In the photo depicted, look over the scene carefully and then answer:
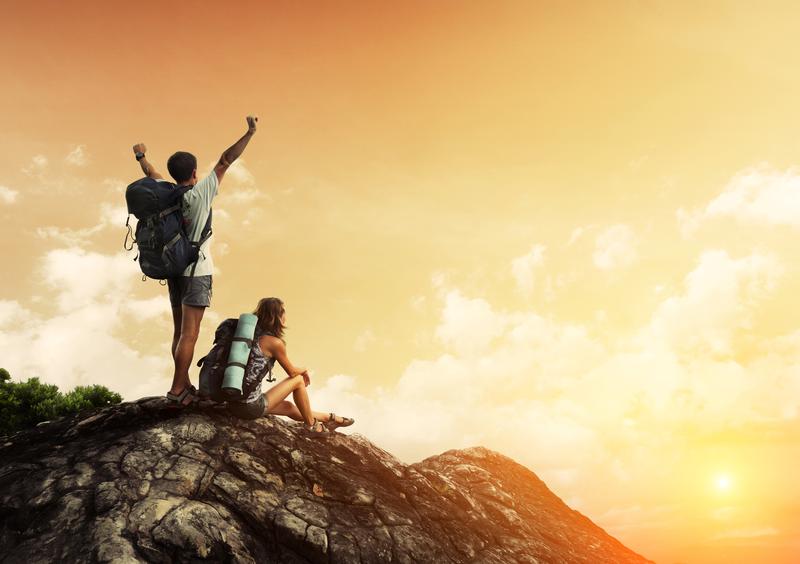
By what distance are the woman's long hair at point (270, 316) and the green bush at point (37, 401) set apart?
9816mm

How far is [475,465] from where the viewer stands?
55.0 ft

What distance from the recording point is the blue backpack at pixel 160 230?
35.0 feet

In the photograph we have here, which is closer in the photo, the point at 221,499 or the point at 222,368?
the point at 221,499

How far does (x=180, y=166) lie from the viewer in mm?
11148

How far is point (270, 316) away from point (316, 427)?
2.79m

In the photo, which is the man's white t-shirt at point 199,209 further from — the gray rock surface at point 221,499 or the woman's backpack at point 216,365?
the gray rock surface at point 221,499

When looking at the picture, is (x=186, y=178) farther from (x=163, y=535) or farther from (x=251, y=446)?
(x=163, y=535)

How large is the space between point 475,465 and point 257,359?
8457mm

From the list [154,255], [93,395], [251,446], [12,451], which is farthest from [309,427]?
[93,395]

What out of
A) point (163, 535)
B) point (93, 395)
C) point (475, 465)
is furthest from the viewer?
point (93, 395)

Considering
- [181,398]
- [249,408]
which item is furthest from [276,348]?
[181,398]

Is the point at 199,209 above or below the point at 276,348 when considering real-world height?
above

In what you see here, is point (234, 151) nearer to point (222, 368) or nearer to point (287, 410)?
point (222, 368)

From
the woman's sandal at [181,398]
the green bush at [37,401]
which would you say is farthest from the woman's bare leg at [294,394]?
the green bush at [37,401]
